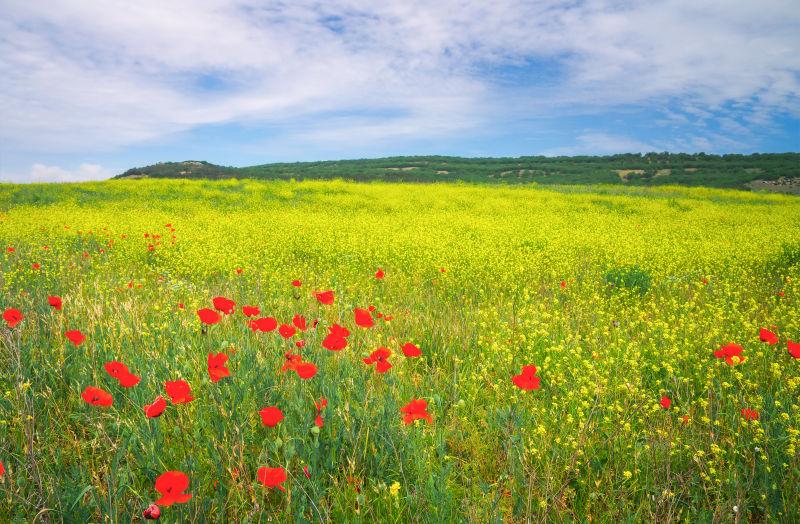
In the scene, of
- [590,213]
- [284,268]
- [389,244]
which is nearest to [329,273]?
[284,268]

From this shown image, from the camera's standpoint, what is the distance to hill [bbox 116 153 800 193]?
105 feet

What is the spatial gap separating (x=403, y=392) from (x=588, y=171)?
4685cm

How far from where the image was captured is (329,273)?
20.6 ft

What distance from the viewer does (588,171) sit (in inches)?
1763

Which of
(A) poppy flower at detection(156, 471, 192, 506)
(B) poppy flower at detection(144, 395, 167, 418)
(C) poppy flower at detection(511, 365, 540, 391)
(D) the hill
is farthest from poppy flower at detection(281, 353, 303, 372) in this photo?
(D) the hill

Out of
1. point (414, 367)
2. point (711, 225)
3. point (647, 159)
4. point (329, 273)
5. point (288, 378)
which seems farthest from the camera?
point (647, 159)

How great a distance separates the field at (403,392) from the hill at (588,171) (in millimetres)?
25385

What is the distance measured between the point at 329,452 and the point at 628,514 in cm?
126

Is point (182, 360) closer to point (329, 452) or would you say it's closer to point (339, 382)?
point (339, 382)

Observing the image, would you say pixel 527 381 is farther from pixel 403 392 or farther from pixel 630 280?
pixel 630 280

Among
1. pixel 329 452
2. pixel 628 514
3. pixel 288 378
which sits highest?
pixel 288 378

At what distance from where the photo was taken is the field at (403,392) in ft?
6.02

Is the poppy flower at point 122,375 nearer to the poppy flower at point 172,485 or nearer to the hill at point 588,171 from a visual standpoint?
the poppy flower at point 172,485

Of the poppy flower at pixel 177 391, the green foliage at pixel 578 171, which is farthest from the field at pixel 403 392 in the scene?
the green foliage at pixel 578 171
